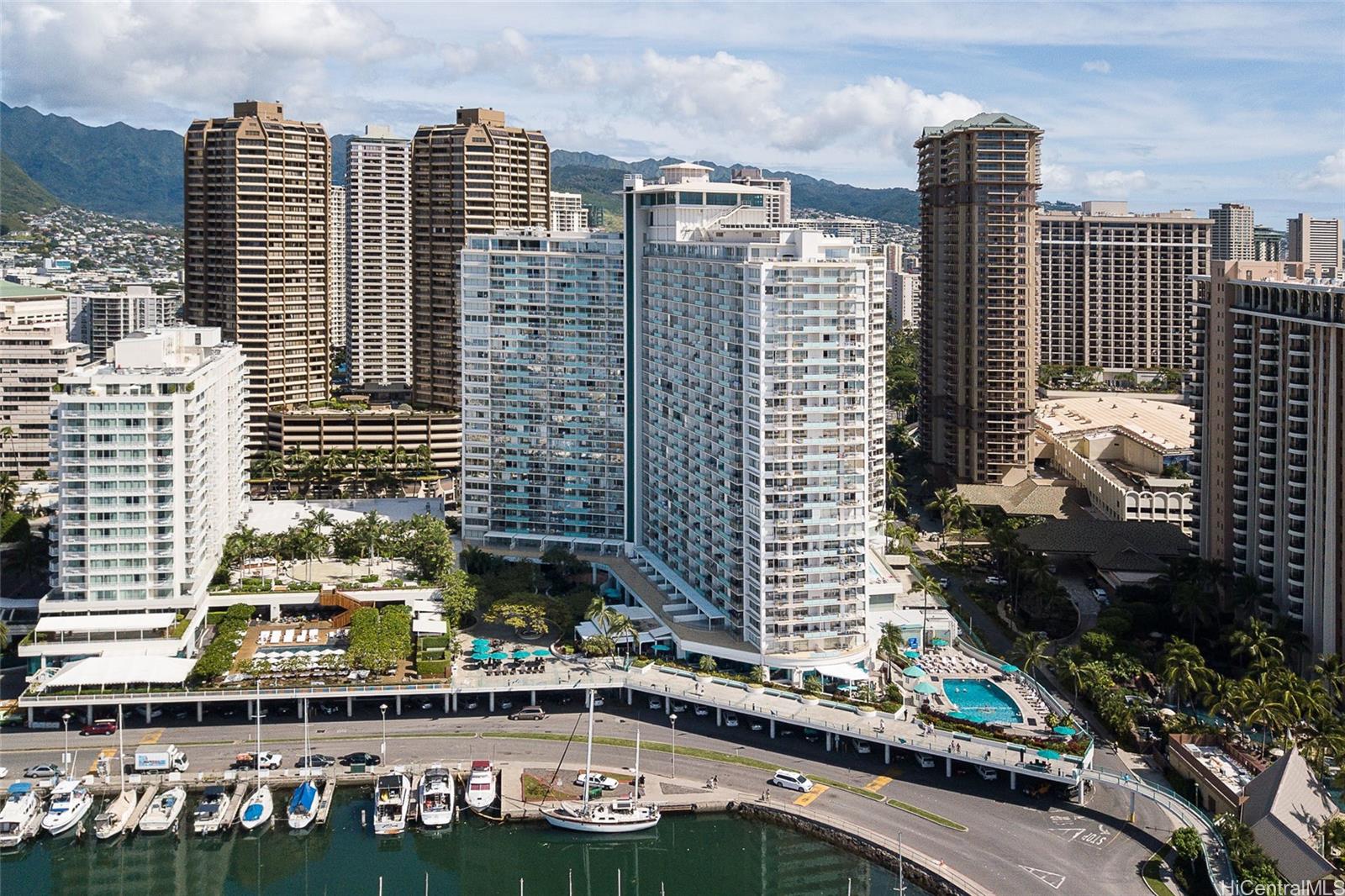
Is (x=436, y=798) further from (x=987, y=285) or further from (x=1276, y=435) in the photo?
(x=987, y=285)

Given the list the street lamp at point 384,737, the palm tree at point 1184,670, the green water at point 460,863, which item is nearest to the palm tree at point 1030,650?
the palm tree at point 1184,670

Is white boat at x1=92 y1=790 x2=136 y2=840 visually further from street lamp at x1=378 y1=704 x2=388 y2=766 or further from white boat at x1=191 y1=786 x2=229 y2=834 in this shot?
street lamp at x1=378 y1=704 x2=388 y2=766

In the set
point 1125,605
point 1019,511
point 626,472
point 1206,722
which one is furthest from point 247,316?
point 1206,722

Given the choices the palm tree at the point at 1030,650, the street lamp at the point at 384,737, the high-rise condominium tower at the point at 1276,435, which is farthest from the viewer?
the palm tree at the point at 1030,650

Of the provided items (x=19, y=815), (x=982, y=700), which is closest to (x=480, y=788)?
(x=19, y=815)

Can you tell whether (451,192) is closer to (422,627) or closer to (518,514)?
(518,514)

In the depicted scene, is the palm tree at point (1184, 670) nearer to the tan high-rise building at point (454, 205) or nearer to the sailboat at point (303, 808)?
the sailboat at point (303, 808)
